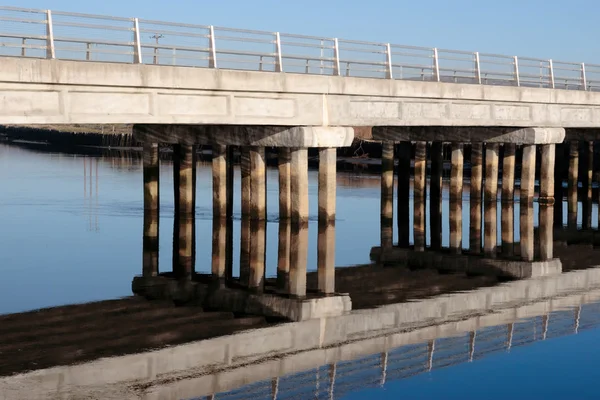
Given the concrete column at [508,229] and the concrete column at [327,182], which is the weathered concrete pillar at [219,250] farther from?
the concrete column at [508,229]

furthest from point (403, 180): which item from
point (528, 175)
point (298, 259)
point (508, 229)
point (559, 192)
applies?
point (298, 259)

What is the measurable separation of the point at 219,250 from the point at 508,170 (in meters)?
16.9

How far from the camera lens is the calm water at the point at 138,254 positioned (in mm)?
16156

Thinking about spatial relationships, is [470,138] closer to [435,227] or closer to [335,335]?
[435,227]

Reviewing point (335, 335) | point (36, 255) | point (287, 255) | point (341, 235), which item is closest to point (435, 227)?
point (341, 235)

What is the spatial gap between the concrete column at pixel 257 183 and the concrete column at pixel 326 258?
2.12 metres

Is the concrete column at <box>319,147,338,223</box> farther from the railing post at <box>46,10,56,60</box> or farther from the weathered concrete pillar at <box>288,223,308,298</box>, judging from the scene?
the railing post at <box>46,10,56,60</box>

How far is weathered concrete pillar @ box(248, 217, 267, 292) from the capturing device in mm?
24641

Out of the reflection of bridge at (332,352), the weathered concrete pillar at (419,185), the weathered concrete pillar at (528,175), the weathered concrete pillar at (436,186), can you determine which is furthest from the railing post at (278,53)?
the weathered concrete pillar at (528,175)

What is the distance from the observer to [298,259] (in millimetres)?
28344

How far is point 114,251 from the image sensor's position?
30.8m

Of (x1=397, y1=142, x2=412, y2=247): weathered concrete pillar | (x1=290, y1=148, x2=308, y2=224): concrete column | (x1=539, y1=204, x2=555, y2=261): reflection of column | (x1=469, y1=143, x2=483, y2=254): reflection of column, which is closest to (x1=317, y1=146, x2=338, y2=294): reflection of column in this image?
(x1=290, y1=148, x2=308, y2=224): concrete column

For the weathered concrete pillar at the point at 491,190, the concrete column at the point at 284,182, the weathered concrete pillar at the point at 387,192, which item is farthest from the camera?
the weathered concrete pillar at the point at 387,192

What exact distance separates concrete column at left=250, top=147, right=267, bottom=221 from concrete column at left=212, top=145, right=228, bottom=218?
237 centimetres
